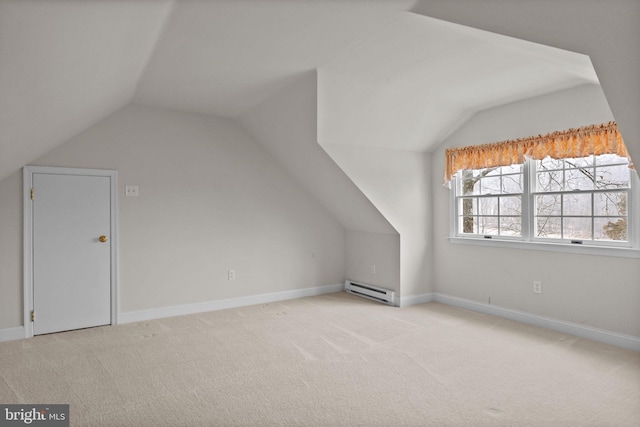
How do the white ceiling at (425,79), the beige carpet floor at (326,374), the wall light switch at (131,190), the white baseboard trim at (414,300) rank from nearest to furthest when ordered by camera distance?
the beige carpet floor at (326,374)
the white ceiling at (425,79)
the wall light switch at (131,190)
the white baseboard trim at (414,300)

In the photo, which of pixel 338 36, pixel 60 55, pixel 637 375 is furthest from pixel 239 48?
pixel 637 375

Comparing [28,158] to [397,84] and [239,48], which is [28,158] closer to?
[239,48]

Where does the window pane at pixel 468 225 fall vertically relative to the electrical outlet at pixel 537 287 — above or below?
above

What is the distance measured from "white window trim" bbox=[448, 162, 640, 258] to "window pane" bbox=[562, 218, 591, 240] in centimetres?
11

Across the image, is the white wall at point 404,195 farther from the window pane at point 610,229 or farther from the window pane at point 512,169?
the window pane at point 610,229

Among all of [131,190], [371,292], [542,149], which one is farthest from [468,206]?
[131,190]

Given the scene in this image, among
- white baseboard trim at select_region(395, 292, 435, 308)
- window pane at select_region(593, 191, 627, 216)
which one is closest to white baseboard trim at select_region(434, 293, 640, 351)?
white baseboard trim at select_region(395, 292, 435, 308)

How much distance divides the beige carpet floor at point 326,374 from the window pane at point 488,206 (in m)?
1.22

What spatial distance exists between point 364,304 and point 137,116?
3402 millimetres

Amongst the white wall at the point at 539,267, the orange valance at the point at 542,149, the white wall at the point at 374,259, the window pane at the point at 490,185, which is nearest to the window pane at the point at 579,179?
the orange valance at the point at 542,149

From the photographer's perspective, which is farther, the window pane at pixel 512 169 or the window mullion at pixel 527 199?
the window pane at pixel 512 169

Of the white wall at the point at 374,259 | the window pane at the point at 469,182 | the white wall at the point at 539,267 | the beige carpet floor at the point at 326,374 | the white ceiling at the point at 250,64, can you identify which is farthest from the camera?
the white wall at the point at 374,259

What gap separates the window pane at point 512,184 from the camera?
13.3 ft

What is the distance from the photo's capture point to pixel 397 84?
3.56m
